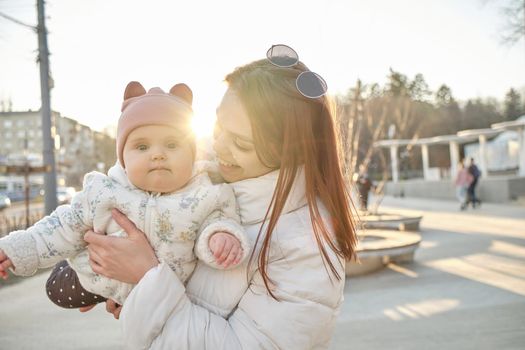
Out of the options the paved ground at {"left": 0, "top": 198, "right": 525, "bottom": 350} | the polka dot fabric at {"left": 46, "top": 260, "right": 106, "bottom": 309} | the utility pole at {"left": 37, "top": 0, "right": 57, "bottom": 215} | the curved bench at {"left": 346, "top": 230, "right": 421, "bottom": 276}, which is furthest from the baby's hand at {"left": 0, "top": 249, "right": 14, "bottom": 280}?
the utility pole at {"left": 37, "top": 0, "right": 57, "bottom": 215}

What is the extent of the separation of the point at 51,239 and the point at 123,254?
326 mm

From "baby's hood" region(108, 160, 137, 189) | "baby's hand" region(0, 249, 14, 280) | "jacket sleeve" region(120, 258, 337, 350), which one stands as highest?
"baby's hood" region(108, 160, 137, 189)

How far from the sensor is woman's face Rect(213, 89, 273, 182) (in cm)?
141

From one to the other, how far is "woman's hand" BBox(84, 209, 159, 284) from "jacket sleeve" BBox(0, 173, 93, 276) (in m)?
0.11

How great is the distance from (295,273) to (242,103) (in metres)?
0.52

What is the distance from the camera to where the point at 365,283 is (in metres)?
5.69

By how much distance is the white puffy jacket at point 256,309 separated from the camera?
1212 millimetres

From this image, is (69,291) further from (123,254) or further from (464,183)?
(464,183)

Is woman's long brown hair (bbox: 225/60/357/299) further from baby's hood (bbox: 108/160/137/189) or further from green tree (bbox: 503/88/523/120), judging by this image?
green tree (bbox: 503/88/523/120)

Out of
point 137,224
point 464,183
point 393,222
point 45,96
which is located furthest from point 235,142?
point 464,183

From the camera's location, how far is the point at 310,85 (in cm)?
139

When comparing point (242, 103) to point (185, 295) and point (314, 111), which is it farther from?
point (185, 295)

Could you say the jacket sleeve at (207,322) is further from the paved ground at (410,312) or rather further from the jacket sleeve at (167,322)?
the paved ground at (410,312)

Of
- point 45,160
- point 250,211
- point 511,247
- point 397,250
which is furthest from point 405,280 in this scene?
point 45,160
